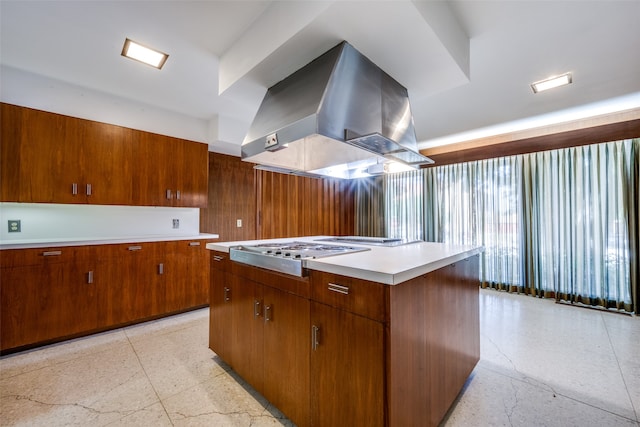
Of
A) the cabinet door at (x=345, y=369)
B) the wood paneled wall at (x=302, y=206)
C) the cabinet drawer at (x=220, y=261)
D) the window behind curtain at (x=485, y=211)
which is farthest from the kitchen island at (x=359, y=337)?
the window behind curtain at (x=485, y=211)

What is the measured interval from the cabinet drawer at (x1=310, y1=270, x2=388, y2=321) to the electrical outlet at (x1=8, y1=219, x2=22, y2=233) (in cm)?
316

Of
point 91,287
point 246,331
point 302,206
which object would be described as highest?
point 302,206

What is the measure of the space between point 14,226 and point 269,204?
295 cm

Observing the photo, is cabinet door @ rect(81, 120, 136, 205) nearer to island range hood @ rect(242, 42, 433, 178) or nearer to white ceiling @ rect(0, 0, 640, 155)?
white ceiling @ rect(0, 0, 640, 155)

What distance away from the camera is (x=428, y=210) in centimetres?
500

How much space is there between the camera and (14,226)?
2.51m

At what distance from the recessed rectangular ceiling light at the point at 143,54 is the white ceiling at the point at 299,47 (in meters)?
0.06

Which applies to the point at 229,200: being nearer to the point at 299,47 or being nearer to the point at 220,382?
the point at 220,382

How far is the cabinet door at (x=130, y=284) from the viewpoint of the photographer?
2.66 metres

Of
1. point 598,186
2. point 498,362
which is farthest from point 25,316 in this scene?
point 598,186

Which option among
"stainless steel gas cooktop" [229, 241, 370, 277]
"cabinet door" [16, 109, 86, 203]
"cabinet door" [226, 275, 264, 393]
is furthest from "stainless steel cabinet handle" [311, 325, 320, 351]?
"cabinet door" [16, 109, 86, 203]

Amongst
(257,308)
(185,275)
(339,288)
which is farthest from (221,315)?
(185,275)

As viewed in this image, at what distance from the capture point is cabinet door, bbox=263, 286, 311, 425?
4.46ft

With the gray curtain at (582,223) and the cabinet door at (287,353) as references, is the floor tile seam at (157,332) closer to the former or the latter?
the cabinet door at (287,353)
